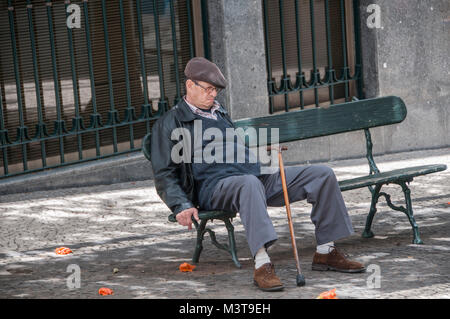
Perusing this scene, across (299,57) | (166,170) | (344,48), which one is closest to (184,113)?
(166,170)

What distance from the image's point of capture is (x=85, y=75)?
924 cm

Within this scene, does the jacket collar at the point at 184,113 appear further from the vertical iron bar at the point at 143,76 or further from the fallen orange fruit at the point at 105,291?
the vertical iron bar at the point at 143,76

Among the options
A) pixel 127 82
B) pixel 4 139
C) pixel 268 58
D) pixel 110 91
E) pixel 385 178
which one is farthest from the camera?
pixel 268 58

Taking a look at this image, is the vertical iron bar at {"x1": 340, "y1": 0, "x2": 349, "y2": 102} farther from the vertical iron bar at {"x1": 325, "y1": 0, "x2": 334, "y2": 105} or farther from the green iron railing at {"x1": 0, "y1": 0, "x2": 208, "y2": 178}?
the green iron railing at {"x1": 0, "y1": 0, "x2": 208, "y2": 178}

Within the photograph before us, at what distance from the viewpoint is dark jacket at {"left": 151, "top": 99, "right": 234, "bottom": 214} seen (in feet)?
18.4

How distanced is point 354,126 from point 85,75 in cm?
352

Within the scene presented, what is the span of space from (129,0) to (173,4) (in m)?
0.50

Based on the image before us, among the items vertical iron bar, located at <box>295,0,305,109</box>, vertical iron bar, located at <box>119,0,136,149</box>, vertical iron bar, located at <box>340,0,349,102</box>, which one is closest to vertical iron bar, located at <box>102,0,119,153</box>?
vertical iron bar, located at <box>119,0,136,149</box>

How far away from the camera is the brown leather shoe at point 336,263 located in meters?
5.62

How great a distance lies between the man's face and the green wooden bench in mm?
437

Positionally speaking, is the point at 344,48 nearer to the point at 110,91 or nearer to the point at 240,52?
the point at 240,52

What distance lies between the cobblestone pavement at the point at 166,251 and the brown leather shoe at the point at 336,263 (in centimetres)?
5

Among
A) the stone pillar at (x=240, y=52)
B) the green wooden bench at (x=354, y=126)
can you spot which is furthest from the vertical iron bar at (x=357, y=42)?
the green wooden bench at (x=354, y=126)

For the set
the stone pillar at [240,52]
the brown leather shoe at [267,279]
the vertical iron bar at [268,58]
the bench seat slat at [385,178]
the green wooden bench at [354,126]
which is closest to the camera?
the brown leather shoe at [267,279]
